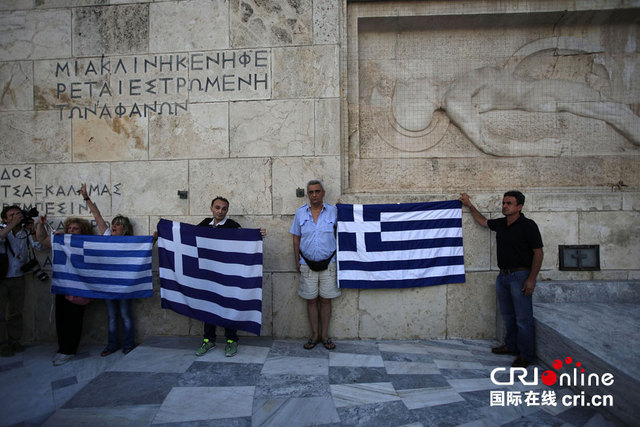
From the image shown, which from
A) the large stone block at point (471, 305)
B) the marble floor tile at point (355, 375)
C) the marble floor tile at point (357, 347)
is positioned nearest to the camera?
the marble floor tile at point (355, 375)

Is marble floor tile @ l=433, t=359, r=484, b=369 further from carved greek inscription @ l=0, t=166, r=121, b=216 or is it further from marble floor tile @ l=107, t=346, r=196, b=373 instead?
carved greek inscription @ l=0, t=166, r=121, b=216

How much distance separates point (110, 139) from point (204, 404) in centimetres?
389

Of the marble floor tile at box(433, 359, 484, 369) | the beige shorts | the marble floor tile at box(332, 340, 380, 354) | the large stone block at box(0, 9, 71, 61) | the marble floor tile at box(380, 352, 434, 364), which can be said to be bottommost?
the marble floor tile at box(332, 340, 380, 354)

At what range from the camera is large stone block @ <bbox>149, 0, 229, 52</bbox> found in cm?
A: 477

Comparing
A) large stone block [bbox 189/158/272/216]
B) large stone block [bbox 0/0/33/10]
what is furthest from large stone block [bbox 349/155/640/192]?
large stone block [bbox 0/0/33/10]

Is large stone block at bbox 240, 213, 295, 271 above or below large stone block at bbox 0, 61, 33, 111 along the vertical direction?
below

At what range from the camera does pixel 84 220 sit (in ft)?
15.3

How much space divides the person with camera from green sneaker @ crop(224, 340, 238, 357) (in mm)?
2851

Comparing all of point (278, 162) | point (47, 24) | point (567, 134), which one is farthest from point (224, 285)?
point (567, 134)

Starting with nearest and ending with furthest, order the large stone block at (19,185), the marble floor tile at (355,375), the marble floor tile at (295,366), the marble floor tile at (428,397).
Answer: the marble floor tile at (428,397) → the marble floor tile at (355,375) → the marble floor tile at (295,366) → the large stone block at (19,185)

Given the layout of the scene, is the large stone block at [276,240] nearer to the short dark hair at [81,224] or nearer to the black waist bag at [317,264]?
the black waist bag at [317,264]

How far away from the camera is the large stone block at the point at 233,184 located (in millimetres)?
4684

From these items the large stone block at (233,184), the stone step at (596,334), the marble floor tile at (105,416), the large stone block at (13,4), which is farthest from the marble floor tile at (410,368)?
the large stone block at (13,4)

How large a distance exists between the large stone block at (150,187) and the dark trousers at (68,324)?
53.4 inches
